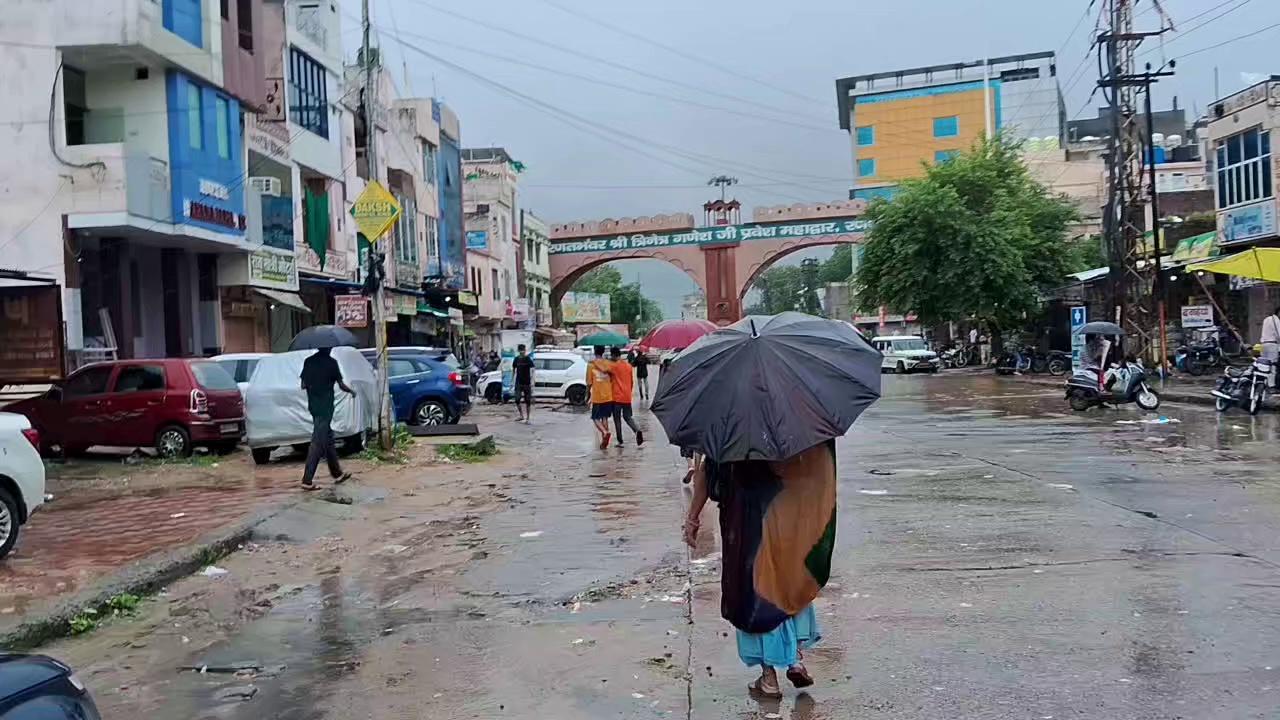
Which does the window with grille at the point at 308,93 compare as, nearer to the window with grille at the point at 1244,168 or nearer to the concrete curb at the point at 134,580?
the concrete curb at the point at 134,580

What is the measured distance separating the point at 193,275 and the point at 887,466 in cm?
1750

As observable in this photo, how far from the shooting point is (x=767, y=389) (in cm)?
478

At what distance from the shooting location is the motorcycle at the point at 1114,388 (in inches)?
826

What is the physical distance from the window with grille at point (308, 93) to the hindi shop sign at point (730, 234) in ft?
120

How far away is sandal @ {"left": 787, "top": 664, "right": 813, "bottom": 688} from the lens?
16.9 ft

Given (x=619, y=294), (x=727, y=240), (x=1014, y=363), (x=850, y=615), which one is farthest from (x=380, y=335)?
(x=619, y=294)

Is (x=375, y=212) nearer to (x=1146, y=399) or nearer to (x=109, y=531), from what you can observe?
(x=109, y=531)

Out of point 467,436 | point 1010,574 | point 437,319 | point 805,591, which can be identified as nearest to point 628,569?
point 1010,574

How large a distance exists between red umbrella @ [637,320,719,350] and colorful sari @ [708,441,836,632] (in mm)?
7768

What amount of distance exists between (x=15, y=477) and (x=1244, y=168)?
101ft


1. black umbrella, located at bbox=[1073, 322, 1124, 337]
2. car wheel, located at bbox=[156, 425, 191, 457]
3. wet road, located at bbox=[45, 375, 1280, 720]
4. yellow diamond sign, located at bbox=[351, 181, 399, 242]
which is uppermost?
yellow diamond sign, located at bbox=[351, 181, 399, 242]

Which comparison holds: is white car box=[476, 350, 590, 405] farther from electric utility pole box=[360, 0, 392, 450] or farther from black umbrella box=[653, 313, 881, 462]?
black umbrella box=[653, 313, 881, 462]

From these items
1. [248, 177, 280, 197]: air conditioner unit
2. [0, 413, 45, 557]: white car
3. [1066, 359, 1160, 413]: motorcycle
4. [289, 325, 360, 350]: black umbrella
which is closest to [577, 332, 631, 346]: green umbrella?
[289, 325, 360, 350]: black umbrella

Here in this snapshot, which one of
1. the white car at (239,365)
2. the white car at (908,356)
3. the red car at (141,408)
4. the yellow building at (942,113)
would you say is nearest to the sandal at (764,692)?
the red car at (141,408)
